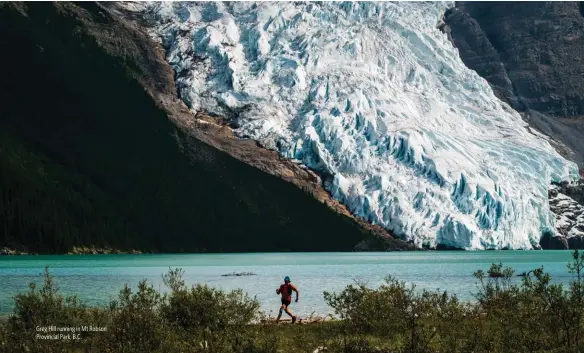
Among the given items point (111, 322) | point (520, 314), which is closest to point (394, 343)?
point (520, 314)

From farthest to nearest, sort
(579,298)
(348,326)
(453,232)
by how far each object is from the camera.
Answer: (453,232) → (348,326) → (579,298)

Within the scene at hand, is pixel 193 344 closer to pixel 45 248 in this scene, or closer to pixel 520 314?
pixel 520 314

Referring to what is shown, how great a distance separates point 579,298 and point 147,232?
597 feet

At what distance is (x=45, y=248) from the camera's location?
171625 millimetres

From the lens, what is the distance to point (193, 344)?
Answer: 79.6ft

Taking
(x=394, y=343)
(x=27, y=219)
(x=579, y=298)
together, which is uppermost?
(x=27, y=219)

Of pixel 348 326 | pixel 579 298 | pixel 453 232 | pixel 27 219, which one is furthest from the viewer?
pixel 453 232

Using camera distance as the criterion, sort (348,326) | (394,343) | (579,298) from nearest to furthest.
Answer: (579,298) → (394,343) → (348,326)

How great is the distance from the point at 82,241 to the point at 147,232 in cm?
2345

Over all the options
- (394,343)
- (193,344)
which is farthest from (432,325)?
(193,344)

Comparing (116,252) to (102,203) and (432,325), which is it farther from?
(432,325)

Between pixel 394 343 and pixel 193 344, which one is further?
pixel 394 343

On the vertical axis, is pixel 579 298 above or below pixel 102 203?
below

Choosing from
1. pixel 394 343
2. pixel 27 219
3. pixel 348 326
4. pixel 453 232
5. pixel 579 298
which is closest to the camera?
pixel 579 298
